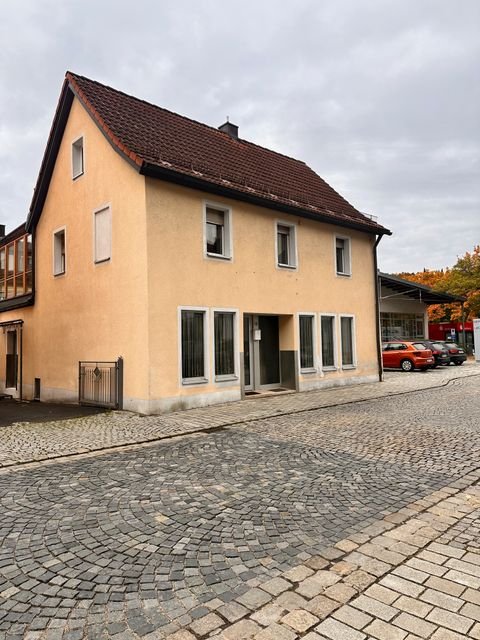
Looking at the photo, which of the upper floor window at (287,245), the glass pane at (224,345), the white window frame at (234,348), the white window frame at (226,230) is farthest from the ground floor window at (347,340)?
the white window frame at (226,230)

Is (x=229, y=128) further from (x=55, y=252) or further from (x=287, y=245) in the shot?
(x=55, y=252)

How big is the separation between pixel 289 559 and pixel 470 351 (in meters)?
43.2

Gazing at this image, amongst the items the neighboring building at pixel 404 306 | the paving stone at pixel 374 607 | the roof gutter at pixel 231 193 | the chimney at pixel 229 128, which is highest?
the chimney at pixel 229 128

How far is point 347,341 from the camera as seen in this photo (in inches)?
671

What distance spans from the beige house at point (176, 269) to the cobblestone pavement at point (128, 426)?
81 centimetres

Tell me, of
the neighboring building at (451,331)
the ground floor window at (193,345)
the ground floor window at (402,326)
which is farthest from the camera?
the neighboring building at (451,331)

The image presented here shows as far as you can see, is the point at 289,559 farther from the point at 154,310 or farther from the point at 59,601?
the point at 154,310

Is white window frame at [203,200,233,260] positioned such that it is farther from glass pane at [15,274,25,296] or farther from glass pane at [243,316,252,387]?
glass pane at [15,274,25,296]

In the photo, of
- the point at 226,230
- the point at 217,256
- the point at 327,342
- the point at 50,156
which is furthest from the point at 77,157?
the point at 327,342

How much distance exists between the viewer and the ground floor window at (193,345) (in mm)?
11703

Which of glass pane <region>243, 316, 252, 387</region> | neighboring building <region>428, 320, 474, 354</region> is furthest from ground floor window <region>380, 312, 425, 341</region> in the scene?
glass pane <region>243, 316, 252, 387</region>

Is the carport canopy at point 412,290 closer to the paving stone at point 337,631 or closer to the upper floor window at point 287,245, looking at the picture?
the upper floor window at point 287,245

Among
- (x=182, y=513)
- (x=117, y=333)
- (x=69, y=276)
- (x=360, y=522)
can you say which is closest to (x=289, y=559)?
(x=360, y=522)

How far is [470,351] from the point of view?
41688mm
